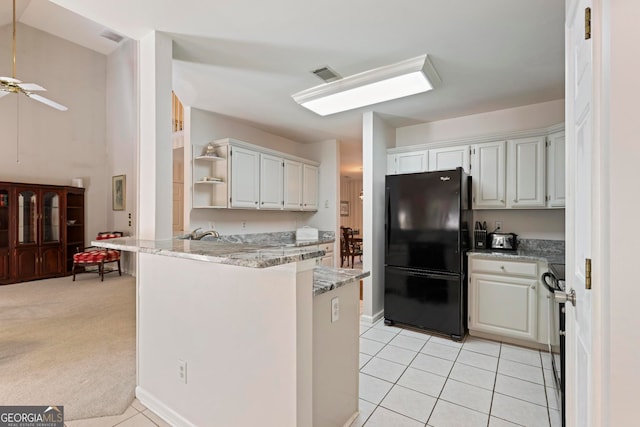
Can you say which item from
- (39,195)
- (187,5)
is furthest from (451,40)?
(39,195)

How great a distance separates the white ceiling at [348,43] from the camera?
5.68 feet

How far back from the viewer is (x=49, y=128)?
217 inches

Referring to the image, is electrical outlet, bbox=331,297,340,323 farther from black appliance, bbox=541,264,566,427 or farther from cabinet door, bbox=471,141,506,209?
cabinet door, bbox=471,141,506,209

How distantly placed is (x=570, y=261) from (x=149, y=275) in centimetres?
225

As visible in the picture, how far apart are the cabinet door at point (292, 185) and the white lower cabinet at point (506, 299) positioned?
2581 millimetres

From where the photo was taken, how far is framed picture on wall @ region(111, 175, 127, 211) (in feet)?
19.1

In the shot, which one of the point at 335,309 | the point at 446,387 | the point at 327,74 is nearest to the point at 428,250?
the point at 446,387

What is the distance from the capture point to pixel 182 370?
168 centimetres

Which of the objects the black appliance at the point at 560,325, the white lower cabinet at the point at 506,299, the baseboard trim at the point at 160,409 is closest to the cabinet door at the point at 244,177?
the baseboard trim at the point at 160,409

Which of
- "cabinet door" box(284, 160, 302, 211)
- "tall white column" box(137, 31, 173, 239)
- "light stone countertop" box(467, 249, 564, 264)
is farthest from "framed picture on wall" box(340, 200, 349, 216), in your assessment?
"tall white column" box(137, 31, 173, 239)

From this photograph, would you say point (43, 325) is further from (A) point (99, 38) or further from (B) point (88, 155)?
(A) point (99, 38)

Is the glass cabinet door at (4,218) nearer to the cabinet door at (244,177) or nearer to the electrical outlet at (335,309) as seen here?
the cabinet door at (244,177)

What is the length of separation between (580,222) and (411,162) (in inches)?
106

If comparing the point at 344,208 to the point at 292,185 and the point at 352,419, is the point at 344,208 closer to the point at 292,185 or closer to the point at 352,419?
the point at 292,185
